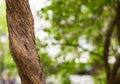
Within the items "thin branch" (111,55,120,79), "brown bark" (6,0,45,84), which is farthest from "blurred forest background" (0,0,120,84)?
"brown bark" (6,0,45,84)

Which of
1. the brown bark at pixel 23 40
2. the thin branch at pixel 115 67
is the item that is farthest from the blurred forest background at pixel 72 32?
the brown bark at pixel 23 40

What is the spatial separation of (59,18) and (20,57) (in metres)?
3.06

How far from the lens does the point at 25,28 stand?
2611mm

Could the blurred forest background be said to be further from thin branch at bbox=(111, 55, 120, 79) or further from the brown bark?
the brown bark

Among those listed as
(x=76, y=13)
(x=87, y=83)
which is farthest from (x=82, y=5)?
(x=87, y=83)

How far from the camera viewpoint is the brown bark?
256cm

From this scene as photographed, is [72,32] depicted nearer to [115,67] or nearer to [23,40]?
[115,67]

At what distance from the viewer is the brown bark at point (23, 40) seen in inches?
101

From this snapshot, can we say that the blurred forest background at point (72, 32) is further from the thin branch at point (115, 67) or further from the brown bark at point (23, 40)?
the brown bark at point (23, 40)

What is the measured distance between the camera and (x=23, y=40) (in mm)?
2582

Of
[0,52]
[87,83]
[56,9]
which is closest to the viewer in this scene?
[56,9]

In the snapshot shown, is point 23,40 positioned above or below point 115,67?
below

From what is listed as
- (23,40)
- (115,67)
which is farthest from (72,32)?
(23,40)

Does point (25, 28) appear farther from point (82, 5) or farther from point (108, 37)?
point (82, 5)
